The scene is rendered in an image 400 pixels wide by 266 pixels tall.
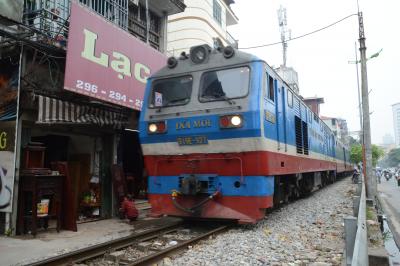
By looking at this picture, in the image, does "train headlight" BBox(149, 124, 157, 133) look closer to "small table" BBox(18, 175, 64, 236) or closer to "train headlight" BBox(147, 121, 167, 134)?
"train headlight" BBox(147, 121, 167, 134)

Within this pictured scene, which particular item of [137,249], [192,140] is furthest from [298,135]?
[137,249]

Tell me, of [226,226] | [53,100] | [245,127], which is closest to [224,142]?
[245,127]

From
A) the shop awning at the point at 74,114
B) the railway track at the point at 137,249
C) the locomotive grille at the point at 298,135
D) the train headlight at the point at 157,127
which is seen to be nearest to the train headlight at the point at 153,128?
the train headlight at the point at 157,127

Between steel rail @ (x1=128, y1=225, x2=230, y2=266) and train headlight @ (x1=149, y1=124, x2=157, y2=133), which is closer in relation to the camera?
steel rail @ (x1=128, y1=225, x2=230, y2=266)

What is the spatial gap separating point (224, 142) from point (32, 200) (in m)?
3.74

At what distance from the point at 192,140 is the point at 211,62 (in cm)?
164

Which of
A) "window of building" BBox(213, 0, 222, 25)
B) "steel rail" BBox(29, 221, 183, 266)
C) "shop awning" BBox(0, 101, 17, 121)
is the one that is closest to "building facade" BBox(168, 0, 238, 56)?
"window of building" BBox(213, 0, 222, 25)

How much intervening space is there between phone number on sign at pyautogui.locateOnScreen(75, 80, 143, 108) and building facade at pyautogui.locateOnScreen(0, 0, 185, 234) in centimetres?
2

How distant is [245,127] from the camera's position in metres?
6.96

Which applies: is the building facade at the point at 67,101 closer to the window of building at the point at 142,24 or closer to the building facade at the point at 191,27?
the window of building at the point at 142,24

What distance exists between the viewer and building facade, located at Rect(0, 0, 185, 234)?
24.2 feet

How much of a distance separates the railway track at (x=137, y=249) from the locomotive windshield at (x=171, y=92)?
2.54 m

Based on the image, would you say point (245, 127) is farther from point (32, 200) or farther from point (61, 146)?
point (61, 146)

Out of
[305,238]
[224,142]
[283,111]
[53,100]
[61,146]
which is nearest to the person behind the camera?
[305,238]
